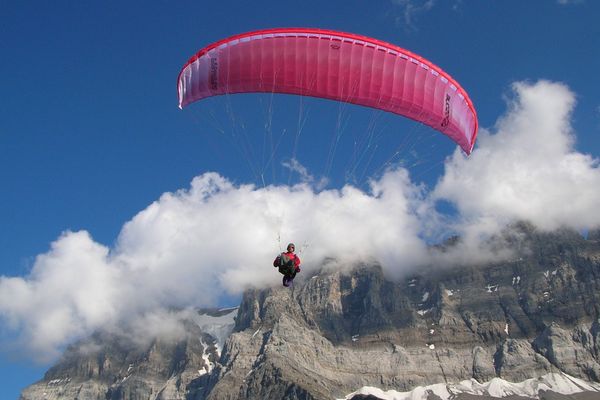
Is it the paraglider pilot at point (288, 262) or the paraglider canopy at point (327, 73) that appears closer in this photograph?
the paraglider pilot at point (288, 262)

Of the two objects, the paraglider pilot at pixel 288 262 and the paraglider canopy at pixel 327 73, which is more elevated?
the paraglider canopy at pixel 327 73

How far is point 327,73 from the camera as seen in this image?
151ft

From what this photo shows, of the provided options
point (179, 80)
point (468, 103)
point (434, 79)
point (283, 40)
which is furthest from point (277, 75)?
point (468, 103)

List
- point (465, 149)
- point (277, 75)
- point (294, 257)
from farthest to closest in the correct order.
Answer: point (465, 149)
point (277, 75)
point (294, 257)

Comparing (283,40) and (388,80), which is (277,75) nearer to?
(283,40)

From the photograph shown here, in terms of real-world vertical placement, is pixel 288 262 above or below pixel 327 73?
below

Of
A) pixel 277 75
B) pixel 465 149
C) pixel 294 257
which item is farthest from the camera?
pixel 465 149

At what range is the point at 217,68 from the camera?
46.5m

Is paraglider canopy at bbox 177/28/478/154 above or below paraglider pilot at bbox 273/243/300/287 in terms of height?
above

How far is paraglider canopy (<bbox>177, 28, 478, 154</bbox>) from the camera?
44.6 m

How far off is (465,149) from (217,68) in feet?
66.1

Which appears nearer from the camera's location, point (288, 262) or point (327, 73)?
point (288, 262)

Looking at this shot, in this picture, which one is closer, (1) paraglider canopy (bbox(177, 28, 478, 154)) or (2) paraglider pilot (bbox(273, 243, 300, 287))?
(2) paraglider pilot (bbox(273, 243, 300, 287))

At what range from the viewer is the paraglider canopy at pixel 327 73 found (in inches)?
1756
